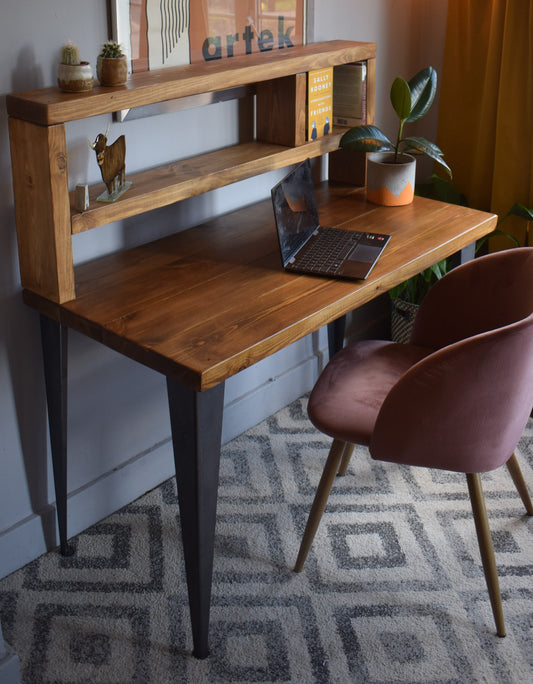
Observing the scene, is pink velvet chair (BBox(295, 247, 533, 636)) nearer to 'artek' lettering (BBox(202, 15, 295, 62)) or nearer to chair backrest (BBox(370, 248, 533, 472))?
chair backrest (BBox(370, 248, 533, 472))

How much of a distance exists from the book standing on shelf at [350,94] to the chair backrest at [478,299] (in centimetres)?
59

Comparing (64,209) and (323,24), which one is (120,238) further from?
(323,24)

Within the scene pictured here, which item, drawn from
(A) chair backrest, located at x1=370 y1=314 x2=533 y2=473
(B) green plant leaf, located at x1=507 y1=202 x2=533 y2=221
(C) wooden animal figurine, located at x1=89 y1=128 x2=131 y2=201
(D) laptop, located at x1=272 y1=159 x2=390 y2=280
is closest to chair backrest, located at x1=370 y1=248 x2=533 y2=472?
(A) chair backrest, located at x1=370 y1=314 x2=533 y2=473

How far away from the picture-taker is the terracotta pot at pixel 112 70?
5.31 feet

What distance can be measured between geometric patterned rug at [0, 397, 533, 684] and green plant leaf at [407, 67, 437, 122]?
3.43 feet

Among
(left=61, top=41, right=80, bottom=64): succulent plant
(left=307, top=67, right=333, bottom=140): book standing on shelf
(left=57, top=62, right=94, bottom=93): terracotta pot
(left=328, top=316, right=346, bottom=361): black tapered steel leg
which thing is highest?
(left=61, top=41, right=80, bottom=64): succulent plant

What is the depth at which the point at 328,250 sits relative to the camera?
1.93m

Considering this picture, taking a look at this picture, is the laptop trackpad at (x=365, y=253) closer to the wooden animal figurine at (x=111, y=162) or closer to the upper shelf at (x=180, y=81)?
the upper shelf at (x=180, y=81)

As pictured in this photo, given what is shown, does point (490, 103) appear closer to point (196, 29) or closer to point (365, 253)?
point (365, 253)

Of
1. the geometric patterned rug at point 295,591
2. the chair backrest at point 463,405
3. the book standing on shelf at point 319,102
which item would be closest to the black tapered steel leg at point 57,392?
the geometric patterned rug at point 295,591

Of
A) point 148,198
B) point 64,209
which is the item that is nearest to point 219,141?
point 148,198

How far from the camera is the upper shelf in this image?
4.98 ft

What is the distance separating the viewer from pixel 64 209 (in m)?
1.58

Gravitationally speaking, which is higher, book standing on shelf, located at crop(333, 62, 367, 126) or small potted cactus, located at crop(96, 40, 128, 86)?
small potted cactus, located at crop(96, 40, 128, 86)
